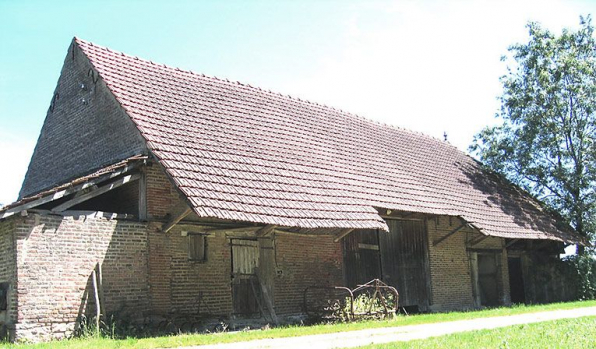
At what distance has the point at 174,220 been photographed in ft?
39.8

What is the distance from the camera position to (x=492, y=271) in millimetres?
22281

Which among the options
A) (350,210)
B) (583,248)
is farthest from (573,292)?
(350,210)

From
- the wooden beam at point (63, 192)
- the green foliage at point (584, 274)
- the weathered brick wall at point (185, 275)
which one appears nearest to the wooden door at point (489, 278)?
the green foliage at point (584, 274)

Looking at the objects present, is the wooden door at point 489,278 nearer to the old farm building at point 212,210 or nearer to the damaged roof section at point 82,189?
the old farm building at point 212,210

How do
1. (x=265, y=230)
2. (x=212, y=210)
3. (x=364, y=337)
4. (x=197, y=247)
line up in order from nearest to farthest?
(x=364, y=337)
(x=212, y=210)
(x=197, y=247)
(x=265, y=230)

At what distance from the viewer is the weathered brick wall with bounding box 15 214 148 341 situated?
35.0 ft

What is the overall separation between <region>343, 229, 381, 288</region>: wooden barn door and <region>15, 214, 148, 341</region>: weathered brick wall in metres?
6.01

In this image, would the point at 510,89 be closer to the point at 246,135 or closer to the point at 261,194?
the point at 246,135

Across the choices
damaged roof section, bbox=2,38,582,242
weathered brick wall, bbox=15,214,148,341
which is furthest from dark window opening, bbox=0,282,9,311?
damaged roof section, bbox=2,38,582,242

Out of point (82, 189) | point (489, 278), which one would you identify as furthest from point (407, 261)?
point (82, 189)

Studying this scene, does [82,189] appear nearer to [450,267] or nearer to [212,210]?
[212,210]

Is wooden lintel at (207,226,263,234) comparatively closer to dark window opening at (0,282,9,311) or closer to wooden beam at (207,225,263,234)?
wooden beam at (207,225,263,234)

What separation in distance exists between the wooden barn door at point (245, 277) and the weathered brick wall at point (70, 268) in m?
2.23

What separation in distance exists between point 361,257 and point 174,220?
21.1 ft
